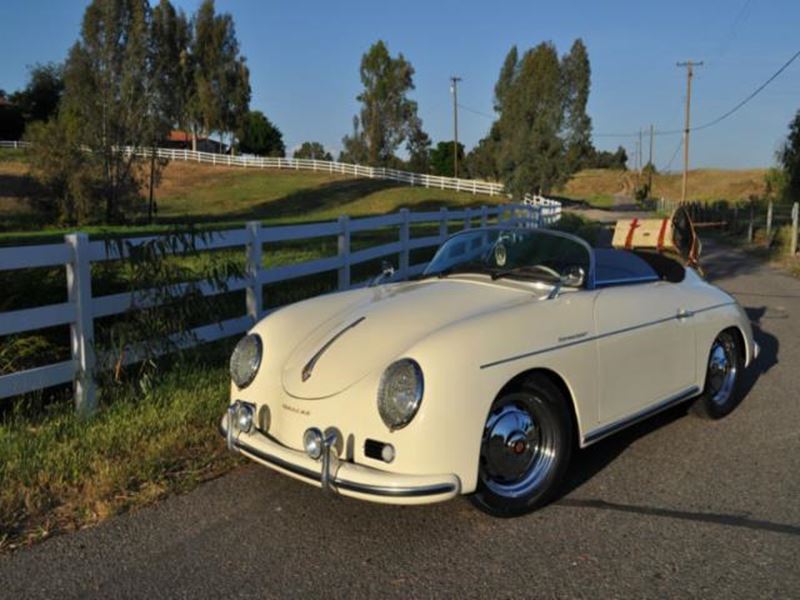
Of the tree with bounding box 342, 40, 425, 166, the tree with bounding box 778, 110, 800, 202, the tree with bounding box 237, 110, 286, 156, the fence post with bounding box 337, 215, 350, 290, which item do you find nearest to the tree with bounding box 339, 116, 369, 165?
the tree with bounding box 342, 40, 425, 166

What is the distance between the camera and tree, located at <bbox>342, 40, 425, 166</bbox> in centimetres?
7019

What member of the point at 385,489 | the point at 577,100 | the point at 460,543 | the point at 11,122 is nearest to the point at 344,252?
the point at 460,543

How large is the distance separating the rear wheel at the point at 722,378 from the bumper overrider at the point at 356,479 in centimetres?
274

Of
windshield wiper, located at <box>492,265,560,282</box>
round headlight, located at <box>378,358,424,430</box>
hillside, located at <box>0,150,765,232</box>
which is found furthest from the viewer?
hillside, located at <box>0,150,765,232</box>

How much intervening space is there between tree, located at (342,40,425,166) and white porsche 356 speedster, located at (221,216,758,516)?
222 ft

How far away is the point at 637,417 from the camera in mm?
4441

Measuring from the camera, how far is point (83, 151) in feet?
116

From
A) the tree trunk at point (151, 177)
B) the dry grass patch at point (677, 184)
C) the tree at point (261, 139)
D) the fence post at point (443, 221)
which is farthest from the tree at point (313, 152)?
the fence post at point (443, 221)

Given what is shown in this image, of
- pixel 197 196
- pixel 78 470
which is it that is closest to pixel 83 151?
pixel 197 196

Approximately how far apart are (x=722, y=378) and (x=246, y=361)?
11.5 ft

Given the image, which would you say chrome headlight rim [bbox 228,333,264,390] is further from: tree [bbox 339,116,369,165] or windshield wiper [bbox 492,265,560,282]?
tree [bbox 339,116,369,165]

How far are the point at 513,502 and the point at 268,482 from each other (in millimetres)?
1412

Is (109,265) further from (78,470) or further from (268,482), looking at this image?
(268,482)

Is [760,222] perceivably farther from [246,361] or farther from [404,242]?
[246,361]
